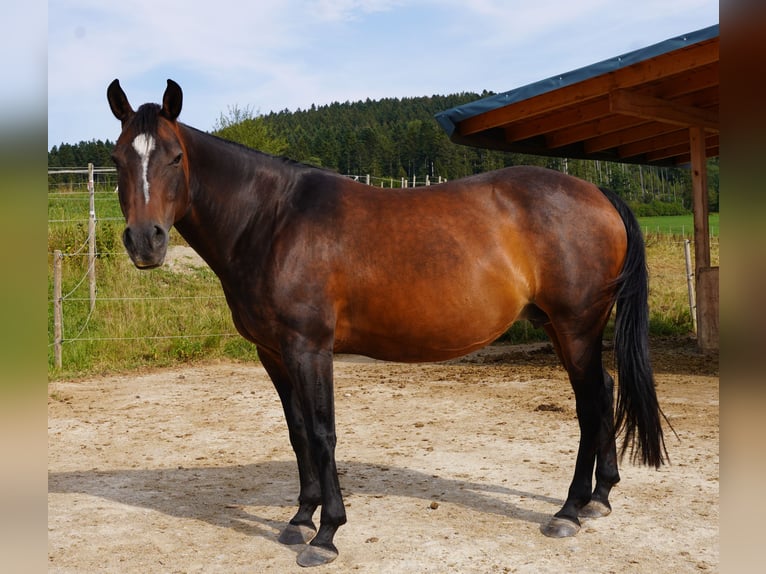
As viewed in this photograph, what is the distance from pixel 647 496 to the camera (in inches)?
153

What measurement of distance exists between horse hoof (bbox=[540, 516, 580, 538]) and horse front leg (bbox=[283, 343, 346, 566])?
1127 millimetres

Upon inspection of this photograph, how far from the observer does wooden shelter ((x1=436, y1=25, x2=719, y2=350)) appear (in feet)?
22.4

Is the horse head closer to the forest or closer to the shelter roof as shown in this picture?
the shelter roof

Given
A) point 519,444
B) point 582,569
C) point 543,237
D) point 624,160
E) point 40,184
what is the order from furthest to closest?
point 624,160, point 519,444, point 543,237, point 582,569, point 40,184

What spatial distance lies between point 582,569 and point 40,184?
9.68ft

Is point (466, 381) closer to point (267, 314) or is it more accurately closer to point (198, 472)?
point (198, 472)

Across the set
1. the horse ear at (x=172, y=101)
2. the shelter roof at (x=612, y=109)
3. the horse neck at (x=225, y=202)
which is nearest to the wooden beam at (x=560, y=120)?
the shelter roof at (x=612, y=109)

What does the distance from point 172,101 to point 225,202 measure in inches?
22.8

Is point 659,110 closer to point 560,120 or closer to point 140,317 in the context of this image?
point 560,120

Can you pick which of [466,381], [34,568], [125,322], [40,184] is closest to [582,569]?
[34,568]

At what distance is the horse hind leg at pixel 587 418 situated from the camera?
11.4 feet

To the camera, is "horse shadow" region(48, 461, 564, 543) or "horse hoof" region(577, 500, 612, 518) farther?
"horse shadow" region(48, 461, 564, 543)

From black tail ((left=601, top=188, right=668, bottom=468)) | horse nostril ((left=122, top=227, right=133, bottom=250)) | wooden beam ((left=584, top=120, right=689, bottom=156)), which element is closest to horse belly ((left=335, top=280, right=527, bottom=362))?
black tail ((left=601, top=188, right=668, bottom=468))

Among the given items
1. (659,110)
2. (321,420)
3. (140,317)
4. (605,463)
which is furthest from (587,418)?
(140,317)
